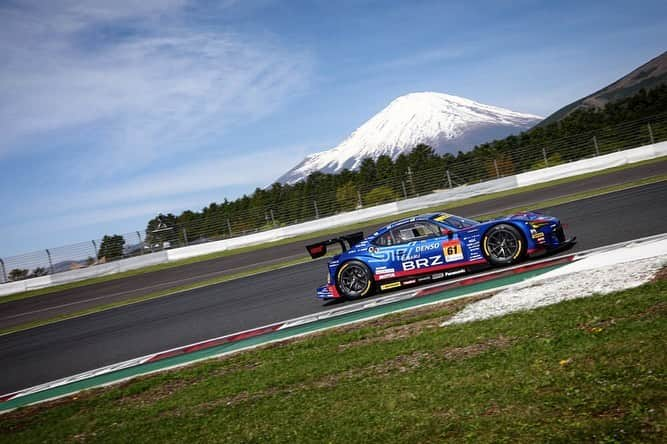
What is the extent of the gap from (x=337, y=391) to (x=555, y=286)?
3595 mm

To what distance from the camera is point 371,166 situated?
6100cm

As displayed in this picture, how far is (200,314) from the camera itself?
42.7 ft

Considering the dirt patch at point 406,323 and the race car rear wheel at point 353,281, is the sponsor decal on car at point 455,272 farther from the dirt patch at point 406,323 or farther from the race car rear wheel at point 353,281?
the dirt patch at point 406,323

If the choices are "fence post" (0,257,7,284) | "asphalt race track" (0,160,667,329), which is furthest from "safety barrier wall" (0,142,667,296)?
"asphalt race track" (0,160,667,329)

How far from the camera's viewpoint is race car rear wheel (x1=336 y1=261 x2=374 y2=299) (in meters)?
10.9

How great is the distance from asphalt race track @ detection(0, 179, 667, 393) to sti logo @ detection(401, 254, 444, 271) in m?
1.75

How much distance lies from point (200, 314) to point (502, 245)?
667cm

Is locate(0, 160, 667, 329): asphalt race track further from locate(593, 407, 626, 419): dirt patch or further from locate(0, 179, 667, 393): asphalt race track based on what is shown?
locate(593, 407, 626, 419): dirt patch

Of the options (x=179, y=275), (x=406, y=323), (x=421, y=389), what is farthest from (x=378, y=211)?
(x=421, y=389)

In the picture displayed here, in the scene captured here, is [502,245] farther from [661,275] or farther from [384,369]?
[384,369]

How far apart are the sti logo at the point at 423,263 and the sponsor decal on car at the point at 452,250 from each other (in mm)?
138

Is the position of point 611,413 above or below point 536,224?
below

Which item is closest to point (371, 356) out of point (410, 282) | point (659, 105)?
point (410, 282)

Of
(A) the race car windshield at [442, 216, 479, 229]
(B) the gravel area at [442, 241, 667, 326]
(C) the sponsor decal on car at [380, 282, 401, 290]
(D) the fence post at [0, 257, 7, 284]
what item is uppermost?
(D) the fence post at [0, 257, 7, 284]
